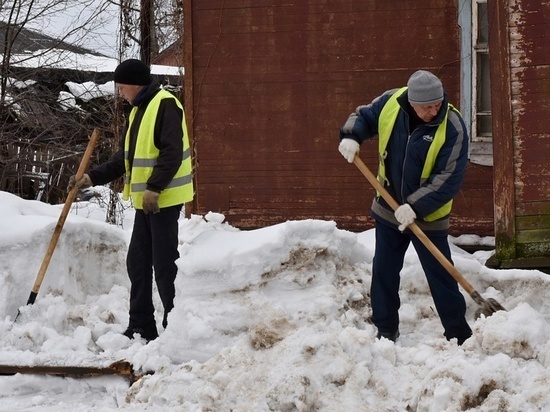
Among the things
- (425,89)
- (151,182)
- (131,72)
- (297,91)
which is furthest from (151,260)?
(297,91)

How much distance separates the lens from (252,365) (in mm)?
4355

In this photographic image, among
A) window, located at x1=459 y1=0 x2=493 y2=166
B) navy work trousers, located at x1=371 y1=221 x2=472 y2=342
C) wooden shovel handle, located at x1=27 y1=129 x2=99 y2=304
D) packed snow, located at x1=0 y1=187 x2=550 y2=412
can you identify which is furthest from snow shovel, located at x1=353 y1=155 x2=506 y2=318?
window, located at x1=459 y1=0 x2=493 y2=166

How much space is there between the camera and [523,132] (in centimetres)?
670

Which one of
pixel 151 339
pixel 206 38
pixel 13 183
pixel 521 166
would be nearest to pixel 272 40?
pixel 206 38

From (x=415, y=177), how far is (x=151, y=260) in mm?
1796

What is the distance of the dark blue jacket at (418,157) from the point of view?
4750mm

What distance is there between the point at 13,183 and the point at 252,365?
12968 millimetres

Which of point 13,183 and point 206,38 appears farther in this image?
point 13,183

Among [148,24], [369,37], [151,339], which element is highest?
[148,24]

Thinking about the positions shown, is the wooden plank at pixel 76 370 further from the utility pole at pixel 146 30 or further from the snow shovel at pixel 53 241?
the utility pole at pixel 146 30

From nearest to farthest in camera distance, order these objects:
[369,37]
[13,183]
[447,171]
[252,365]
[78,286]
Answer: [252,365] < [447,171] < [78,286] < [369,37] < [13,183]

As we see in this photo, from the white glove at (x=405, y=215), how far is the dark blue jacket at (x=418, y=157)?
2.4 inches

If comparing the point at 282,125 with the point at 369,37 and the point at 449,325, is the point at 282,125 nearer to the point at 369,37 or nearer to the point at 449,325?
the point at 369,37

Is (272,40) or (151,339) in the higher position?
(272,40)
